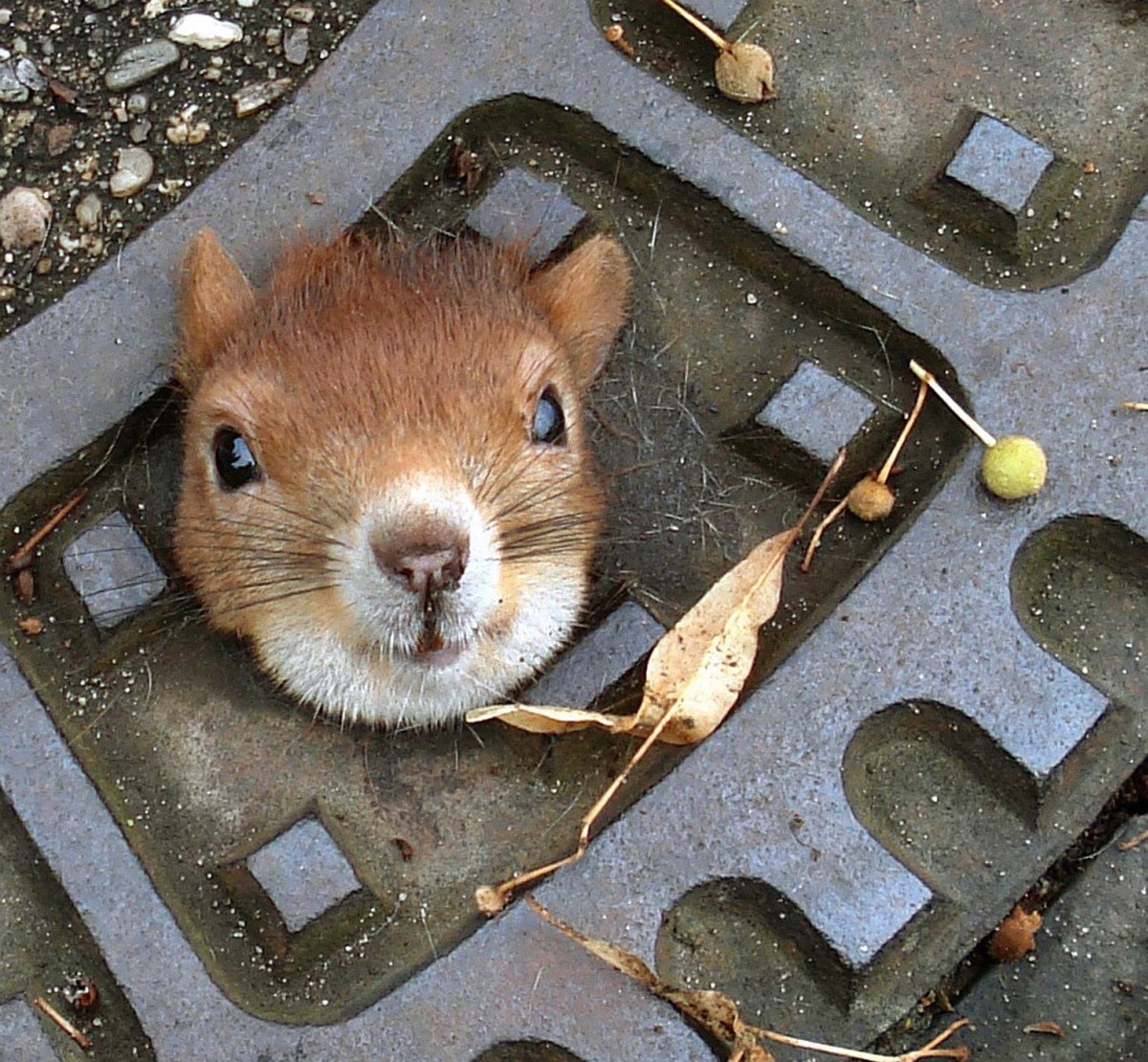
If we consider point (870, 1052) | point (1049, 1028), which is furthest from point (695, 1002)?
point (1049, 1028)

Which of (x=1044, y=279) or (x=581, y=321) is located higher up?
(x=1044, y=279)

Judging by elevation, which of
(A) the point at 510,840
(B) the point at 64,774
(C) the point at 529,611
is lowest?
(B) the point at 64,774

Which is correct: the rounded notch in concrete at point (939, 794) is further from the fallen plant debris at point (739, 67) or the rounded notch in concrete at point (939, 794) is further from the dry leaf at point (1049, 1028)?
the fallen plant debris at point (739, 67)

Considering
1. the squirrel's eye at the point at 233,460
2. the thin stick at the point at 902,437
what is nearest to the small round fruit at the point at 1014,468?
the thin stick at the point at 902,437

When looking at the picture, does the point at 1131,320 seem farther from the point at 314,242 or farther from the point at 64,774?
the point at 64,774

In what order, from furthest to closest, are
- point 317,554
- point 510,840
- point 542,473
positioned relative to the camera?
1. point 510,840
2. point 542,473
3. point 317,554

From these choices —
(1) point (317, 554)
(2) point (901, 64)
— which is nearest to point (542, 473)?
(1) point (317, 554)
